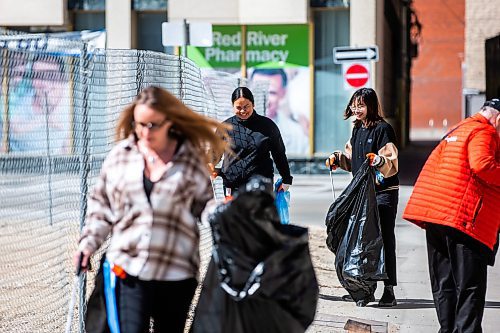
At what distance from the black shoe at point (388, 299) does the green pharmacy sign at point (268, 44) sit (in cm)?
1324

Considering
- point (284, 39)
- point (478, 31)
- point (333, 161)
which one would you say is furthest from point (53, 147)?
point (478, 31)

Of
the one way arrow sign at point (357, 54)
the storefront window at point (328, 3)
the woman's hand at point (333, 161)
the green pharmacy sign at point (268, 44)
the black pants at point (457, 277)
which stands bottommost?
the black pants at point (457, 277)

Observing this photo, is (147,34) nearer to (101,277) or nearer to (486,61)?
(486,61)

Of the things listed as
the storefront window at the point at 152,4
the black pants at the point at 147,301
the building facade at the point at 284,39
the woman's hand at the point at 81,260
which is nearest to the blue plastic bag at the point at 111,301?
the black pants at the point at 147,301

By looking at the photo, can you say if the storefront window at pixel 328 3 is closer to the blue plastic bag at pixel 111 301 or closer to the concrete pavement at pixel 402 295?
the concrete pavement at pixel 402 295

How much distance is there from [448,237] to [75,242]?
3056mm

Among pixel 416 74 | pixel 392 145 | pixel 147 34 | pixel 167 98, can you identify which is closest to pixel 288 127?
pixel 147 34

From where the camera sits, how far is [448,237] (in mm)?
6652

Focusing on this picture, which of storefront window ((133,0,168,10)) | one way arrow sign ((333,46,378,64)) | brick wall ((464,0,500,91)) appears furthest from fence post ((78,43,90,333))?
brick wall ((464,0,500,91))

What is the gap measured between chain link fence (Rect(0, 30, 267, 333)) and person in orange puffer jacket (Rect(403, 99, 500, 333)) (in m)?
2.37

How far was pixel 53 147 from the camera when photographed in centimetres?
751

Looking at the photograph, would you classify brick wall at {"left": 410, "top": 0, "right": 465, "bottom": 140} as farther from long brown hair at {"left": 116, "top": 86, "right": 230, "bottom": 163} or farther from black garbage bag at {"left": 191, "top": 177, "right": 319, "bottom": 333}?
black garbage bag at {"left": 191, "top": 177, "right": 319, "bottom": 333}

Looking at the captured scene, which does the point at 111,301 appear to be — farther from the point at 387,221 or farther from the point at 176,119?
the point at 387,221

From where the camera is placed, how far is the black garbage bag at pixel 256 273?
4145 mm
